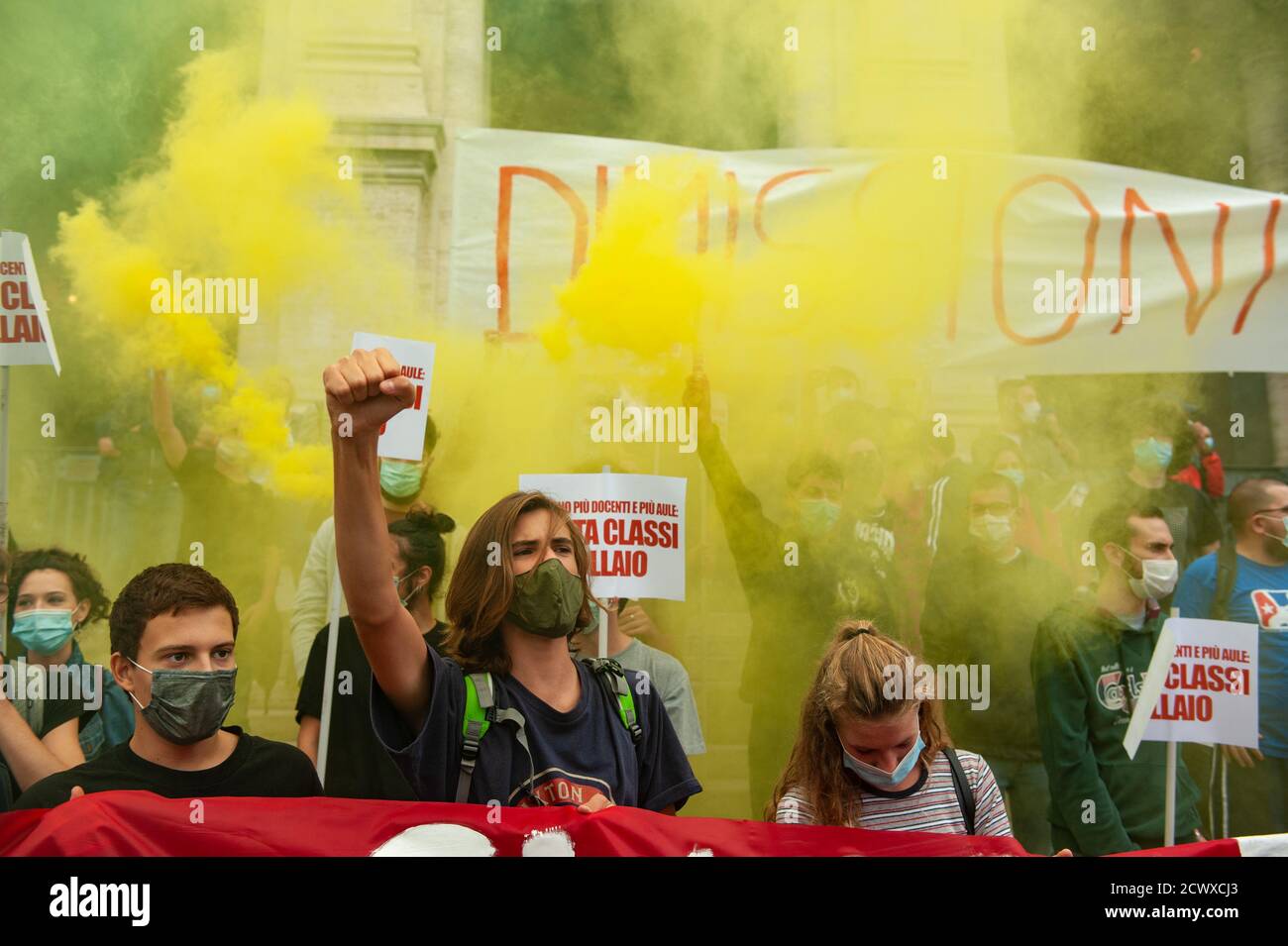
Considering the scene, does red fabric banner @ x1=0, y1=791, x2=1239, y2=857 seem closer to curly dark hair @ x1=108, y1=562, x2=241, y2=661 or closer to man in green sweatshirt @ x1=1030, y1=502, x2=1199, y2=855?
curly dark hair @ x1=108, y1=562, x2=241, y2=661

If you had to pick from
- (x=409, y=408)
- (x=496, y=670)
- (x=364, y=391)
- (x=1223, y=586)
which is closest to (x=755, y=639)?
(x=409, y=408)

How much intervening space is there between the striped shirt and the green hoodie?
140 cm

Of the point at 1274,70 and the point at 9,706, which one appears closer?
the point at 9,706

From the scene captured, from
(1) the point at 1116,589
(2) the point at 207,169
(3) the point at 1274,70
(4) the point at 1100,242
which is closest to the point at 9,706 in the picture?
(2) the point at 207,169

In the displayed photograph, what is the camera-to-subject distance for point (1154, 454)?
5074mm

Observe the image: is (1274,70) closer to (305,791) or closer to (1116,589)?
(1116,589)

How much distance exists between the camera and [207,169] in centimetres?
512

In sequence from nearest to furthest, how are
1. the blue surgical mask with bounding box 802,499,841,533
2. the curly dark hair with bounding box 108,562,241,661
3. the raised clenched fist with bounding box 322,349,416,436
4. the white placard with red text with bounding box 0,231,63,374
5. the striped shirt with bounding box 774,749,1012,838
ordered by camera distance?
the raised clenched fist with bounding box 322,349,416,436 < the striped shirt with bounding box 774,749,1012,838 < the curly dark hair with bounding box 108,562,241,661 < the white placard with red text with bounding box 0,231,63,374 < the blue surgical mask with bounding box 802,499,841,533

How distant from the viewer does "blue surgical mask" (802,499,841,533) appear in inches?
180

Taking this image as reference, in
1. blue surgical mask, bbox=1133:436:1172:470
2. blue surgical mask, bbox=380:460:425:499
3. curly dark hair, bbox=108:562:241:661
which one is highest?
blue surgical mask, bbox=1133:436:1172:470

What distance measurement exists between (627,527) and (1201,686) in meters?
1.91

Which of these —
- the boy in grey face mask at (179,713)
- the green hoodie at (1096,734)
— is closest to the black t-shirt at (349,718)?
the boy in grey face mask at (179,713)

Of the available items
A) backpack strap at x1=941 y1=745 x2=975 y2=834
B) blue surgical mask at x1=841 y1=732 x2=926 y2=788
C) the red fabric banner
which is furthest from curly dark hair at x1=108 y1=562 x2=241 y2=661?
backpack strap at x1=941 y1=745 x2=975 y2=834
